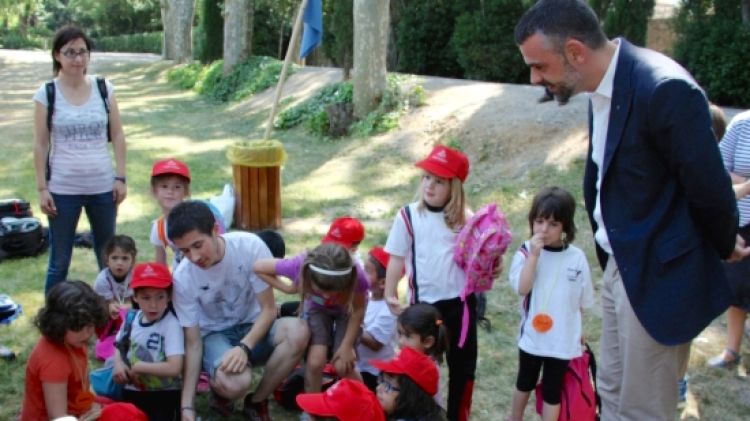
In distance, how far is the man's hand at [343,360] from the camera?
10.9 feet

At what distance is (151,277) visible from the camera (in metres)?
3.22

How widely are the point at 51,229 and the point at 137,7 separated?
51.0 m

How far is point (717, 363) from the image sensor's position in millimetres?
4109

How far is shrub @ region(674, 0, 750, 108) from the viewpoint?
35.1 feet

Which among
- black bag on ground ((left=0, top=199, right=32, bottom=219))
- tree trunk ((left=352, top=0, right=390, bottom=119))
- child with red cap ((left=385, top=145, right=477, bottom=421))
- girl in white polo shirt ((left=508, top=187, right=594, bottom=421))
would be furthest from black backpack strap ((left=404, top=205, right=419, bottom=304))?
tree trunk ((left=352, top=0, right=390, bottom=119))

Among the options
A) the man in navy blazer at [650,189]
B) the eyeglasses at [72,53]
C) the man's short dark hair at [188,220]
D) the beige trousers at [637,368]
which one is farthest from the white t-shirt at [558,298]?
the eyeglasses at [72,53]

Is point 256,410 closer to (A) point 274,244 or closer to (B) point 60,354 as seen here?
(B) point 60,354

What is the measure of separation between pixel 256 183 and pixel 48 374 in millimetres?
4028

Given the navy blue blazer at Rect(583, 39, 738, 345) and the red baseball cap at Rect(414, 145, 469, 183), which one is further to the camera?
the red baseball cap at Rect(414, 145, 469, 183)

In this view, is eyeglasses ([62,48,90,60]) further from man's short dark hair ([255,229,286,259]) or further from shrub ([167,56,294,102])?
shrub ([167,56,294,102])

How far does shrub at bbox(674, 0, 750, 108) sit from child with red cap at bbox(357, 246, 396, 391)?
8.87 meters

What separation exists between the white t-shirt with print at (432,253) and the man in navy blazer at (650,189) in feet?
3.35

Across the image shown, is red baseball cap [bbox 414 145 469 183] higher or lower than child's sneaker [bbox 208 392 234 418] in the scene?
higher

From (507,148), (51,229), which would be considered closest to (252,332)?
(51,229)
